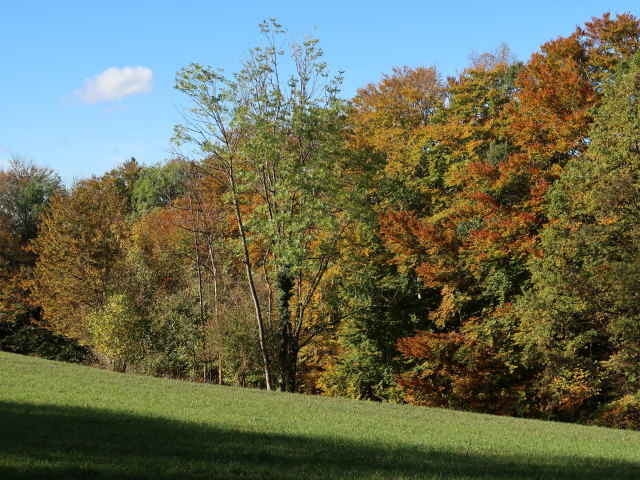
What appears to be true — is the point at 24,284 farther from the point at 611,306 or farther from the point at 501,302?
the point at 611,306

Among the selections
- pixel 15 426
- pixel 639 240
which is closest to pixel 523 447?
pixel 15 426

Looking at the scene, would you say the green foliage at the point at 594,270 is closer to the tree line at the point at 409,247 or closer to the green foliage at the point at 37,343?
the tree line at the point at 409,247

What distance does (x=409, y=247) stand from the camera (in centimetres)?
3556

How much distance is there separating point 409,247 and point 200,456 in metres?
27.0

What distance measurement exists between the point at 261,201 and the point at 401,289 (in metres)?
9.62

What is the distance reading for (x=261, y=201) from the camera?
120 ft

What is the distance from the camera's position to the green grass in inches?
349

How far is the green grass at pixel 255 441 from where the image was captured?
29.1 ft

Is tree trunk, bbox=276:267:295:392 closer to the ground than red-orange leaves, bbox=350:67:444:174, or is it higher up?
closer to the ground

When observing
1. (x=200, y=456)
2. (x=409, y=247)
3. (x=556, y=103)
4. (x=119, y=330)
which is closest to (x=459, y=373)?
(x=409, y=247)

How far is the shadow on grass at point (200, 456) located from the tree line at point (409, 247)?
1513 cm

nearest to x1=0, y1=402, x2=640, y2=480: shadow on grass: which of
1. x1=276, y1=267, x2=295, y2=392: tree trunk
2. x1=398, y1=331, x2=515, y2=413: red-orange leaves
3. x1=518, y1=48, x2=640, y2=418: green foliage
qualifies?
x1=518, y1=48, x2=640, y2=418: green foliage

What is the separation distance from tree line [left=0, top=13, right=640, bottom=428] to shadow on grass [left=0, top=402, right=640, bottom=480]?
15.1 meters

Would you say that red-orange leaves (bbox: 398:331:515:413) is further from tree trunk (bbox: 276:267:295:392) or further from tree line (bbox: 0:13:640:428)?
tree trunk (bbox: 276:267:295:392)
